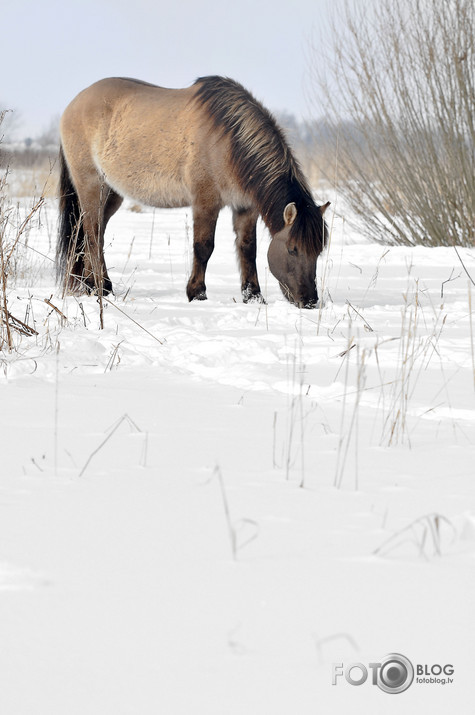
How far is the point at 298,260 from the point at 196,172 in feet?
4.11

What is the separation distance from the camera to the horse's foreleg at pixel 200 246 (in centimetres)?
590

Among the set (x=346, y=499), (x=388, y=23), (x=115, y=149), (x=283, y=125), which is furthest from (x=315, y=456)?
(x=388, y=23)

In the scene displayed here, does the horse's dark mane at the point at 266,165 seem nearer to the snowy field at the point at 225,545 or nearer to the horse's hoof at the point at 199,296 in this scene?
the horse's hoof at the point at 199,296

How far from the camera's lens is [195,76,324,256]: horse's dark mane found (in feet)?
17.5

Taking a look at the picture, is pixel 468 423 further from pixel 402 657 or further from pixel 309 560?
pixel 402 657

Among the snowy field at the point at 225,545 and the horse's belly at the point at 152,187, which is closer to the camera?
the snowy field at the point at 225,545

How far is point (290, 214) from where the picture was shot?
530 cm

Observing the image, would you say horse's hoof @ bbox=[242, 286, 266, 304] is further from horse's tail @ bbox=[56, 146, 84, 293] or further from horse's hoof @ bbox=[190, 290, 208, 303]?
horse's tail @ bbox=[56, 146, 84, 293]

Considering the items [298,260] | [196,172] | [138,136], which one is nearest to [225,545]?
[298,260]

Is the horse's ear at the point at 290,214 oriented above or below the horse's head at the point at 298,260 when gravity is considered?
above

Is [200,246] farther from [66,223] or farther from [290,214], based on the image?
[66,223]

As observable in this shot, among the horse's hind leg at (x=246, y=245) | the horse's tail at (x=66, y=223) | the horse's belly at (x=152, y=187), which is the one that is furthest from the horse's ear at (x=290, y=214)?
the horse's tail at (x=66, y=223)

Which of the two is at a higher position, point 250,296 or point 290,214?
point 290,214

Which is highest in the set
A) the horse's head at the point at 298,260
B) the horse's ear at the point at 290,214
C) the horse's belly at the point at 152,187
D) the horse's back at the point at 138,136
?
the horse's back at the point at 138,136
